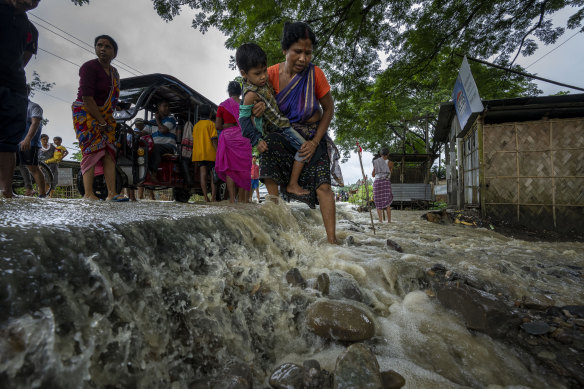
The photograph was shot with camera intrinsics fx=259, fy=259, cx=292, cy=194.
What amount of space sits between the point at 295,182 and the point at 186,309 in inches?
65.8

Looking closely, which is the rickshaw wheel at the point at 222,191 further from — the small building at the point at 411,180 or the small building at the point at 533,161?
the small building at the point at 411,180

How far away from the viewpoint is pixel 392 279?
193cm

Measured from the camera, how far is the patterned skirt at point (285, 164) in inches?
103

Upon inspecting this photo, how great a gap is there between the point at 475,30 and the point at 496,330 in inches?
316

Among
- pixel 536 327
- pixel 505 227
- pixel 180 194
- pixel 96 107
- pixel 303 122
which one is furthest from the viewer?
pixel 180 194

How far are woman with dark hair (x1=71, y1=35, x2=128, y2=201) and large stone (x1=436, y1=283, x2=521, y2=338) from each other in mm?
3662

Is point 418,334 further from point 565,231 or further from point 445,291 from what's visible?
point 565,231

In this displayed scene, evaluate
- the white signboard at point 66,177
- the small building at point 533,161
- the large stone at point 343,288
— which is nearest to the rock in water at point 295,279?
the large stone at point 343,288

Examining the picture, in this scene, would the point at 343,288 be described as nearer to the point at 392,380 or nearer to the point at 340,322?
the point at 340,322

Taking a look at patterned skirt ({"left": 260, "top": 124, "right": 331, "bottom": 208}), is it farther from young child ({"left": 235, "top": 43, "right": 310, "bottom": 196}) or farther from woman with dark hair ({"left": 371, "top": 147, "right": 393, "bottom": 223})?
woman with dark hair ({"left": 371, "top": 147, "right": 393, "bottom": 223})

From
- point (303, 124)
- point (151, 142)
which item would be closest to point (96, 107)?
point (151, 142)

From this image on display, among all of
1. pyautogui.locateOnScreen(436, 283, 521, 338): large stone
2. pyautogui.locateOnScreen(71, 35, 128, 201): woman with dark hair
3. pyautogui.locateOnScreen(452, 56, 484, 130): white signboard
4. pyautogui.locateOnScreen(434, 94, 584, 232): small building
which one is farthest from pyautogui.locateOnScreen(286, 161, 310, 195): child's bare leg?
pyautogui.locateOnScreen(434, 94, 584, 232): small building

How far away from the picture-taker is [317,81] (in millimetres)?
2494

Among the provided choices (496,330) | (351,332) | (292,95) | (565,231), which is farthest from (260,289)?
(565,231)
